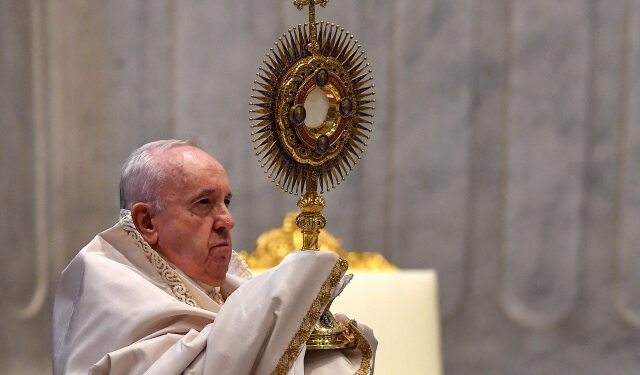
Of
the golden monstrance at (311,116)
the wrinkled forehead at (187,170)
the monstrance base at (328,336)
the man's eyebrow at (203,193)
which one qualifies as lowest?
the monstrance base at (328,336)

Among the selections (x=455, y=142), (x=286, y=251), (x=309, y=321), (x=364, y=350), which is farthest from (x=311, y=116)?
(x=455, y=142)

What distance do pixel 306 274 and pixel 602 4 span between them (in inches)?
96.5

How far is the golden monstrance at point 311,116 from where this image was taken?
4.95 ft

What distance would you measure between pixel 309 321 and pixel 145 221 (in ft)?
1.75

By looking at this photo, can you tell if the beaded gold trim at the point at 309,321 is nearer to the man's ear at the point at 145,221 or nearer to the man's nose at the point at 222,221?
the man's nose at the point at 222,221

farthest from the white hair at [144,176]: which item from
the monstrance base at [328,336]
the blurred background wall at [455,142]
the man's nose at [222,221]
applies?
the blurred background wall at [455,142]

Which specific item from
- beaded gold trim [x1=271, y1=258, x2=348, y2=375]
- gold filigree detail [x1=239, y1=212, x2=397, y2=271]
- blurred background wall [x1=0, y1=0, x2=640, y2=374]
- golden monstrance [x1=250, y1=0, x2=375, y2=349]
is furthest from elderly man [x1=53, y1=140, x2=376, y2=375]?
blurred background wall [x1=0, y1=0, x2=640, y2=374]

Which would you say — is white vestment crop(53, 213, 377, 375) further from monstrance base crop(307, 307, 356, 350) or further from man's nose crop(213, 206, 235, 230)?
man's nose crop(213, 206, 235, 230)

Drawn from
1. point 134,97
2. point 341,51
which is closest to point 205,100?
point 134,97

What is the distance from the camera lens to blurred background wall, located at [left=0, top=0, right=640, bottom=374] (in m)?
3.45

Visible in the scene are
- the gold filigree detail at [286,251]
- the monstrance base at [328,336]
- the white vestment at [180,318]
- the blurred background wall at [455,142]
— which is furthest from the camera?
the blurred background wall at [455,142]

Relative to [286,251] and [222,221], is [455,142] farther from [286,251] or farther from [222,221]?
[222,221]

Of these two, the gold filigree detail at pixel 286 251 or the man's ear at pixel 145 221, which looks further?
the gold filigree detail at pixel 286 251

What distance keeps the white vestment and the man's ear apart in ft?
0.09
